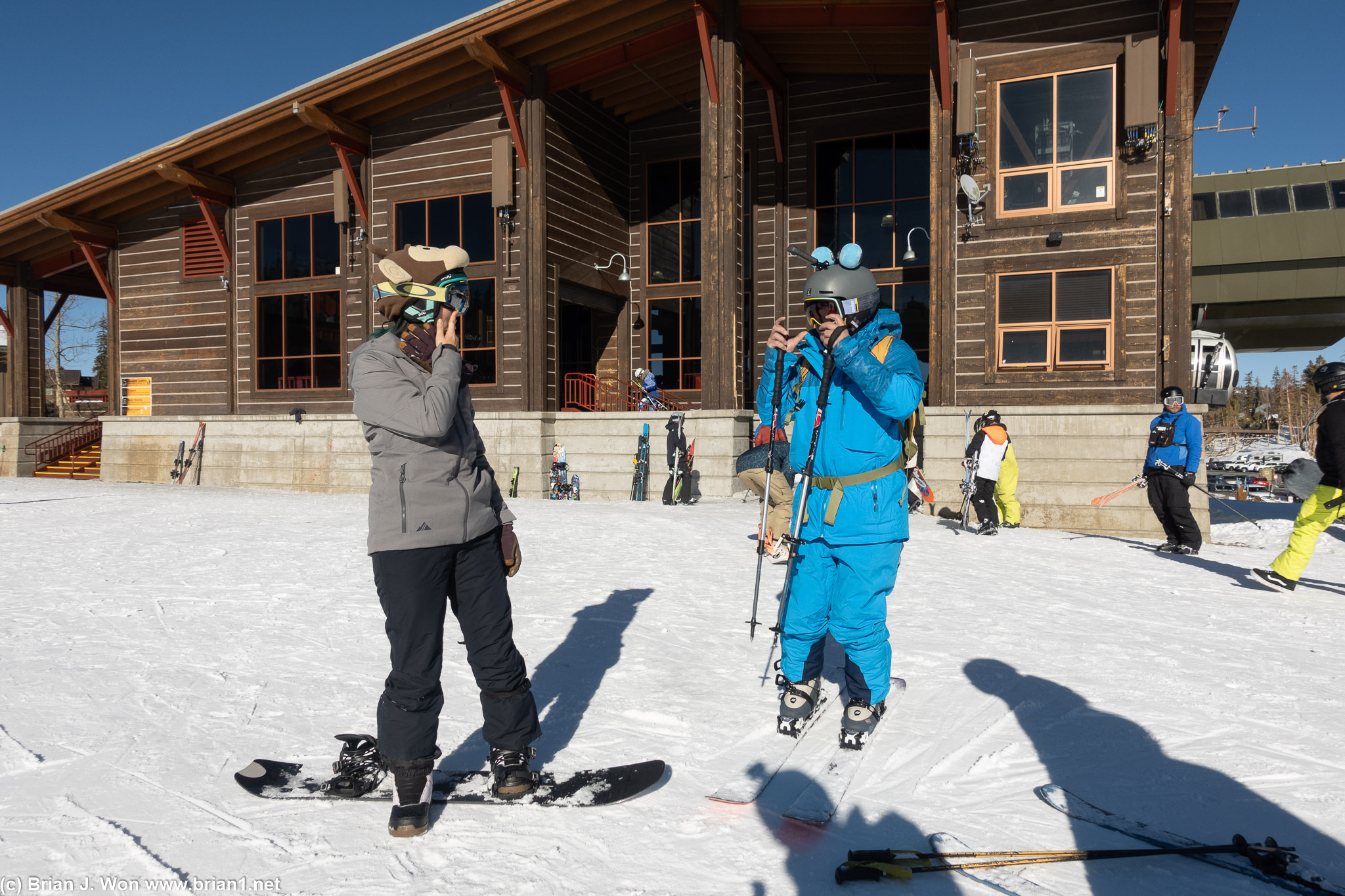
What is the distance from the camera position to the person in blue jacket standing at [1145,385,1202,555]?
8.64m

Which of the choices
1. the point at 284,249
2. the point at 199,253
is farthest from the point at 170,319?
the point at 284,249

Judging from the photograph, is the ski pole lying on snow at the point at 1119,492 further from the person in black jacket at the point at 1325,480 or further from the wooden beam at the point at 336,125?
the wooden beam at the point at 336,125

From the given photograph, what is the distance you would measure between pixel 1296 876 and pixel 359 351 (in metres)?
3.12

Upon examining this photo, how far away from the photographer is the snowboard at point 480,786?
2.67 meters

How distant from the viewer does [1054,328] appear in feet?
39.1

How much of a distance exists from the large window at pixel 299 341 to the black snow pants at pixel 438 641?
15763 mm

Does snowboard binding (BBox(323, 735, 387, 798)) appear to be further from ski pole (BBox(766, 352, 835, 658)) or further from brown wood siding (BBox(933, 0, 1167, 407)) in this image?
brown wood siding (BBox(933, 0, 1167, 407))

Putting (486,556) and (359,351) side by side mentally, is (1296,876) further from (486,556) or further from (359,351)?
(359,351)

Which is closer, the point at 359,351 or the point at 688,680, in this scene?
the point at 359,351

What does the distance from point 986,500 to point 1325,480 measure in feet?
14.0

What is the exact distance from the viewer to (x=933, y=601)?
19.3 feet

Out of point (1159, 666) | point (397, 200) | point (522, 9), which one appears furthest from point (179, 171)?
point (1159, 666)

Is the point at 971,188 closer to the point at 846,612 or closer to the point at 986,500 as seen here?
the point at 986,500

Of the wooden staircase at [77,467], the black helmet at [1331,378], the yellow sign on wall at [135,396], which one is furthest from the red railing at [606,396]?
the wooden staircase at [77,467]
